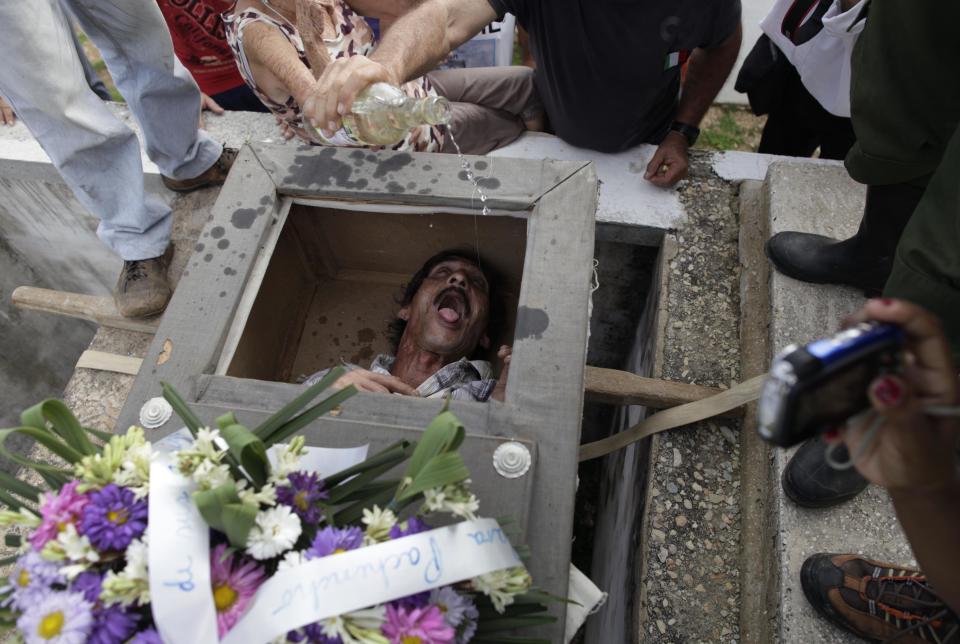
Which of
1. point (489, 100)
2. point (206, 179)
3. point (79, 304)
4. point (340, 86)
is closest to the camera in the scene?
point (340, 86)

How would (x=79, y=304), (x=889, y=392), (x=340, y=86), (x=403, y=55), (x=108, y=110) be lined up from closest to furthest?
(x=889, y=392)
(x=340, y=86)
(x=403, y=55)
(x=108, y=110)
(x=79, y=304)

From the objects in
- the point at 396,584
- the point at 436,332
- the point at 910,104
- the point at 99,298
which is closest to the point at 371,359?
the point at 436,332

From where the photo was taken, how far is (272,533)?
2.70 feet

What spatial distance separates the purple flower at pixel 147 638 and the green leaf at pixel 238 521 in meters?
0.14

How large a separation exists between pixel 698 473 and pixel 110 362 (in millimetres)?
2179

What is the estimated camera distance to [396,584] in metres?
0.82

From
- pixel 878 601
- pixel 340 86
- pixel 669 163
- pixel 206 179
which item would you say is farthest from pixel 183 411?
pixel 669 163

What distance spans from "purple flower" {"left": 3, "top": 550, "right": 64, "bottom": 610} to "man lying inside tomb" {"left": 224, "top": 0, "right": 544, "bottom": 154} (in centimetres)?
Result: 129

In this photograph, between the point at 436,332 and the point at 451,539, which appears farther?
the point at 436,332

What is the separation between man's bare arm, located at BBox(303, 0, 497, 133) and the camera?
166cm

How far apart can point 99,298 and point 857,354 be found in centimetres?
252

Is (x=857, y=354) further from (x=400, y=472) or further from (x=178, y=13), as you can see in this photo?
(x=178, y=13)

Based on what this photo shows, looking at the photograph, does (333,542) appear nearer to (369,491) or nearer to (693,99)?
(369,491)

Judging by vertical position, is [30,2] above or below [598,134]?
above
